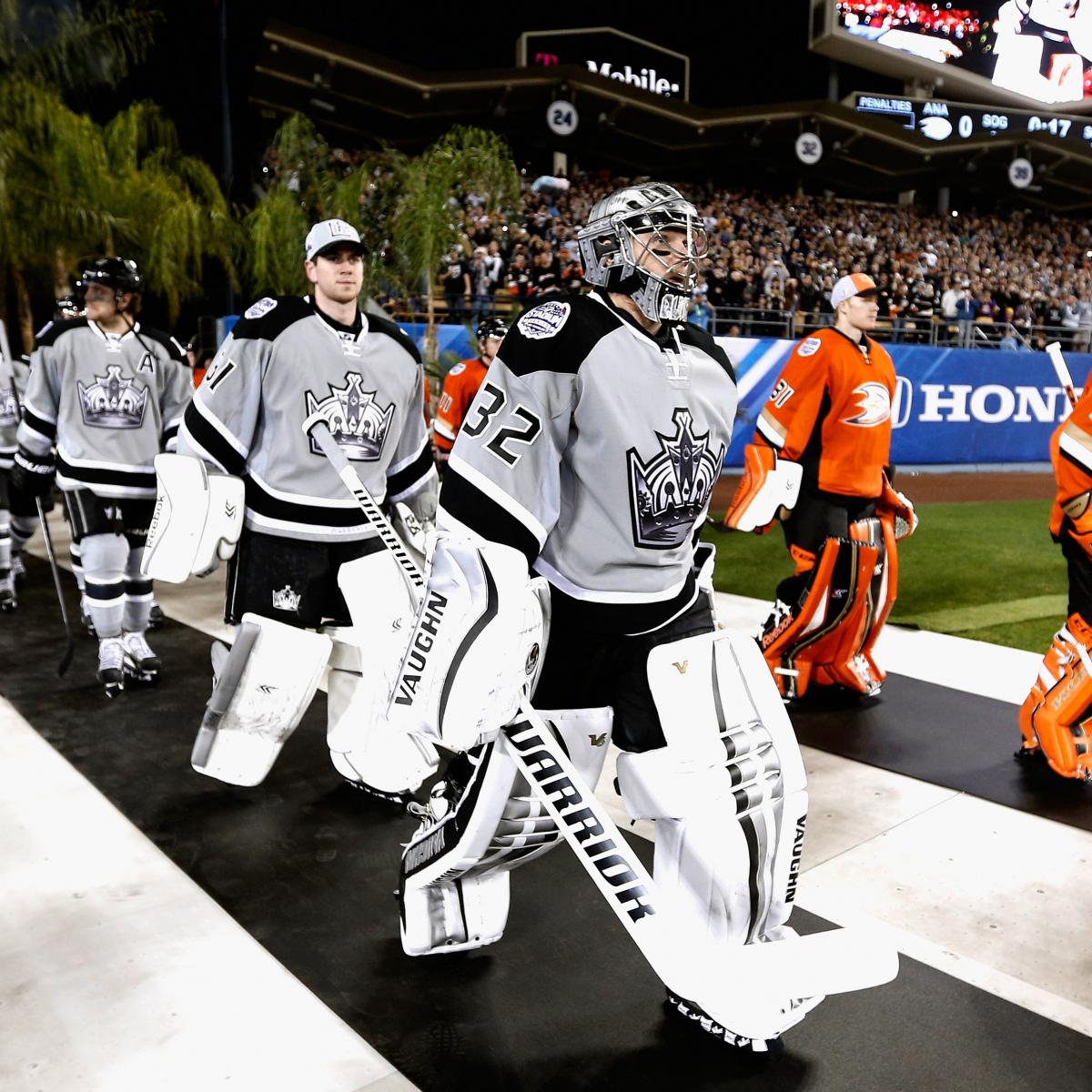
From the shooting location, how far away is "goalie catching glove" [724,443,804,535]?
14.0 feet

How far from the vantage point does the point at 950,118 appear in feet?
92.6

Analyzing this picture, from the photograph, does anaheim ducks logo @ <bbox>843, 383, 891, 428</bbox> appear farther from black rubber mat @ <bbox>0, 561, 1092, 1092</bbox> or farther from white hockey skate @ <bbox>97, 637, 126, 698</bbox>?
white hockey skate @ <bbox>97, 637, 126, 698</bbox>

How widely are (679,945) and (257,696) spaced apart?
1.99 meters

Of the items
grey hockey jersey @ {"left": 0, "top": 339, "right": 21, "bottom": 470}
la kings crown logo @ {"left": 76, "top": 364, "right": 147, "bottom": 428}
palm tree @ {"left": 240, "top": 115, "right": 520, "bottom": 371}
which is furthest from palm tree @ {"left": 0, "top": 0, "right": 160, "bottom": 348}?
la kings crown logo @ {"left": 76, "top": 364, "right": 147, "bottom": 428}

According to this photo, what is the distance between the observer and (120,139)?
45.1 ft

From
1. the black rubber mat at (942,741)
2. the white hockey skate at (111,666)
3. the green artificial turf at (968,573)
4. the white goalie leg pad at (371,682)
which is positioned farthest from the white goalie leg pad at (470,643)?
the green artificial turf at (968,573)

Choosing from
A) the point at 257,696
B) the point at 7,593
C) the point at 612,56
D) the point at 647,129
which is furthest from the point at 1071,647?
the point at 612,56

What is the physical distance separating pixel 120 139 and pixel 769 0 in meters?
22.0

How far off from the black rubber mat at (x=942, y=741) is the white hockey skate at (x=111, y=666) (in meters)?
3.18

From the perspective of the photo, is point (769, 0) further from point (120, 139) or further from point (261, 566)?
point (261, 566)

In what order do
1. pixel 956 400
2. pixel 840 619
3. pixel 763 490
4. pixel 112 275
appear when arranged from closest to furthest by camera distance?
pixel 763 490, pixel 840 619, pixel 112 275, pixel 956 400

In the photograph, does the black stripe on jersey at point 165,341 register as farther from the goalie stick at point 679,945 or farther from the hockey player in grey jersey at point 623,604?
the goalie stick at point 679,945

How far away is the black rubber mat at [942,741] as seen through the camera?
3.83 m

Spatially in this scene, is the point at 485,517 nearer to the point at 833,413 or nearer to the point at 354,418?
the point at 354,418
